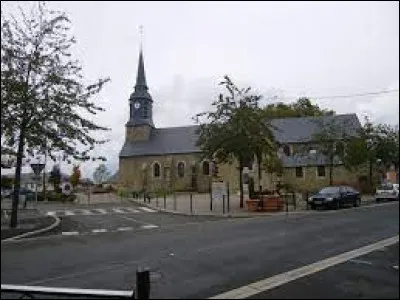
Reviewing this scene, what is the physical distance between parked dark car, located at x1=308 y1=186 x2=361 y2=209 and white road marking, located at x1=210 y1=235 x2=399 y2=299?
19.5 metres

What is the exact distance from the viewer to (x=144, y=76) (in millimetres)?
85438

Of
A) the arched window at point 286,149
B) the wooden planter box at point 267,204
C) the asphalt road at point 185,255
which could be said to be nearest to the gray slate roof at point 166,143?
the arched window at point 286,149

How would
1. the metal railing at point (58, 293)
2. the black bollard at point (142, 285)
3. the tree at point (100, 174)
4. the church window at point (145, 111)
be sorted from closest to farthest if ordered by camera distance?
the metal railing at point (58, 293)
the black bollard at point (142, 285)
the church window at point (145, 111)
the tree at point (100, 174)

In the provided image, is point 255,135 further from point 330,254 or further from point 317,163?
point 317,163

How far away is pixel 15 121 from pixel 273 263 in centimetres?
988

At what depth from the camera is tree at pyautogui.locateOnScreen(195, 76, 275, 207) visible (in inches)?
1315

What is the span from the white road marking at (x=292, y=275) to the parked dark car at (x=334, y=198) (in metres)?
19.5

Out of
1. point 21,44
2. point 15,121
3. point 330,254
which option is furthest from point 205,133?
point 330,254

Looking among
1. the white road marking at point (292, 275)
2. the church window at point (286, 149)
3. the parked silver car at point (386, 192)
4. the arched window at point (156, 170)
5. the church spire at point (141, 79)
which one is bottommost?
the white road marking at point (292, 275)

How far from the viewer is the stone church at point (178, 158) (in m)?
66.6

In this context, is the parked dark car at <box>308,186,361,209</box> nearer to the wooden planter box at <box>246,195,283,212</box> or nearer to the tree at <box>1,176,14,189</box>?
the wooden planter box at <box>246,195,283,212</box>

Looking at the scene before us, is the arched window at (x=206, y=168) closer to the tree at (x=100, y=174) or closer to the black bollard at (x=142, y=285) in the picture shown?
the tree at (x=100, y=174)

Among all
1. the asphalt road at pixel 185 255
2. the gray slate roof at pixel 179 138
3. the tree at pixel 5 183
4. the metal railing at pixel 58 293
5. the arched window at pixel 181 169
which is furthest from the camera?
the arched window at pixel 181 169

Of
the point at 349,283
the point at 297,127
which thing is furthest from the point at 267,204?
the point at 297,127
